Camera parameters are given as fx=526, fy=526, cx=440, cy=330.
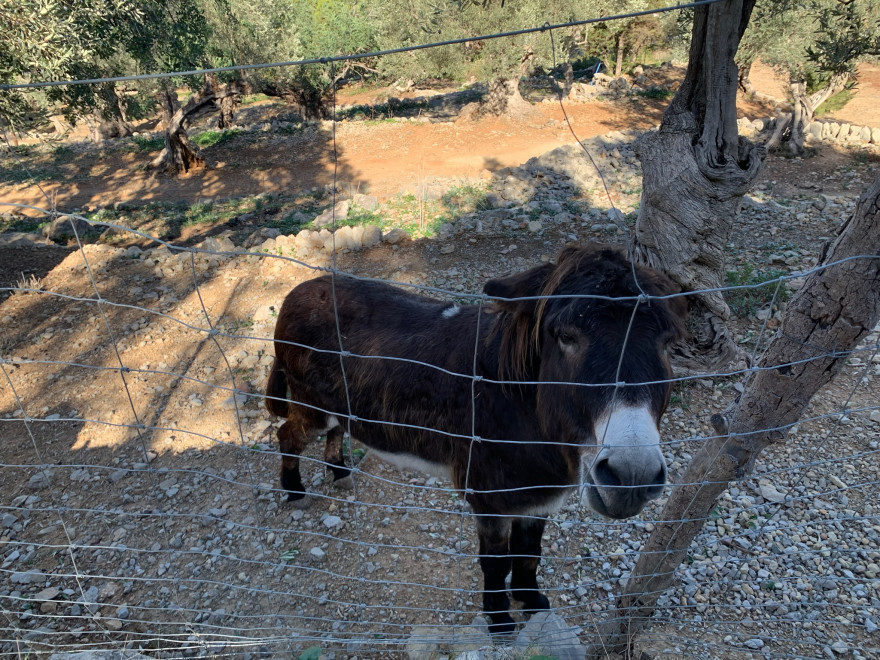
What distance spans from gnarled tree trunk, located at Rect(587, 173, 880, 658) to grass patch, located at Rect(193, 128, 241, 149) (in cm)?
2327

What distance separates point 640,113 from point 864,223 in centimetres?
1979

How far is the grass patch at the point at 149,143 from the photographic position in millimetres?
21203

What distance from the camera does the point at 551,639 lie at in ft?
10.1

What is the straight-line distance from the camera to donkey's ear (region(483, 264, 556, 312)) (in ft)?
8.37

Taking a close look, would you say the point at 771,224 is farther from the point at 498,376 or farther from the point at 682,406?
the point at 498,376

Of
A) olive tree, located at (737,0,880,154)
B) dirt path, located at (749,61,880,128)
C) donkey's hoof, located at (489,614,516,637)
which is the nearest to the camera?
donkey's hoof, located at (489,614,516,637)

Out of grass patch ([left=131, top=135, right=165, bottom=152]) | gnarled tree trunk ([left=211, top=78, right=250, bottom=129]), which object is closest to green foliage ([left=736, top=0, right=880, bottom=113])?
gnarled tree trunk ([left=211, top=78, right=250, bottom=129])

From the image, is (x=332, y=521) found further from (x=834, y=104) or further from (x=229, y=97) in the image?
(x=229, y=97)

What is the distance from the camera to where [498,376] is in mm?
2889

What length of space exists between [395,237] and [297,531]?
582 cm

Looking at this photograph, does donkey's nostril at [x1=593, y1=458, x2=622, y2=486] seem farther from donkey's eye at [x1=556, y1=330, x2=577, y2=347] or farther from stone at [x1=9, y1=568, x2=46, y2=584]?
stone at [x1=9, y1=568, x2=46, y2=584]

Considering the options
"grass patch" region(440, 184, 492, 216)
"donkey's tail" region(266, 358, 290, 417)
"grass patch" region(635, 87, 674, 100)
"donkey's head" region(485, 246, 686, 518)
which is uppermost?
"donkey's head" region(485, 246, 686, 518)

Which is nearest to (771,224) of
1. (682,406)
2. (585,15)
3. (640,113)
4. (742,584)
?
(682,406)

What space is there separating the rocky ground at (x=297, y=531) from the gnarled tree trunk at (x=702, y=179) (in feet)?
2.29
